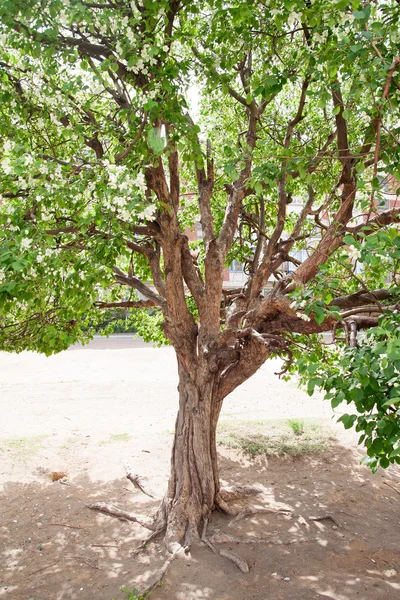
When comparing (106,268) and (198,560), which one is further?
(198,560)

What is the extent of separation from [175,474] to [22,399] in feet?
32.1

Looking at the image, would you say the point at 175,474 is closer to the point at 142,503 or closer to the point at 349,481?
the point at 142,503

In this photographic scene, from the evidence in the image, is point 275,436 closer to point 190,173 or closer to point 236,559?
point 236,559

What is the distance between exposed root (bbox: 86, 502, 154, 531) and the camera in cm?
765

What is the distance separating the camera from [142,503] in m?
8.73

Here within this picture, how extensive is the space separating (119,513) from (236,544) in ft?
7.20

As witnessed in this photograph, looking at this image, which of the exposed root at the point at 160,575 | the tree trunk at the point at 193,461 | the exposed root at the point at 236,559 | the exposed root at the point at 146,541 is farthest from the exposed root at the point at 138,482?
the exposed root at the point at 236,559

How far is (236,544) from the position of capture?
7.04m

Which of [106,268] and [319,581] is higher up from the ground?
[106,268]

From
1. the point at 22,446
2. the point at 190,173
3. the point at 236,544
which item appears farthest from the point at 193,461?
the point at 22,446

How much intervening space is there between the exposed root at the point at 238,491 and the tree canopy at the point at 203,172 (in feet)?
7.67

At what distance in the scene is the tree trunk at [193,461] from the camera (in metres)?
7.34

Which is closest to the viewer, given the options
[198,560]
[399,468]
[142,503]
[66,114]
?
[66,114]

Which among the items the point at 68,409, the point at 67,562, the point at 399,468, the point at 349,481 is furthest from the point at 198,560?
the point at 68,409
